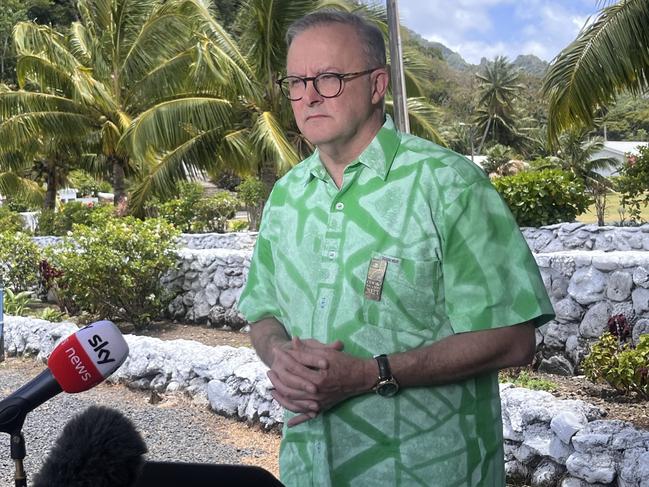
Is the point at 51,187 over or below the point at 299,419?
below

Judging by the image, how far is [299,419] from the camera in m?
1.84

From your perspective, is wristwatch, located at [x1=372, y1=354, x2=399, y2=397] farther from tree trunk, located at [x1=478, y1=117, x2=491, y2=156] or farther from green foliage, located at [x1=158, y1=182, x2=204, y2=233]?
tree trunk, located at [x1=478, y1=117, x2=491, y2=156]

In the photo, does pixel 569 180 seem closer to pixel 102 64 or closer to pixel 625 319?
pixel 625 319

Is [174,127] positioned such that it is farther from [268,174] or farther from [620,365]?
[620,365]

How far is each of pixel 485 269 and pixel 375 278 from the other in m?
0.23

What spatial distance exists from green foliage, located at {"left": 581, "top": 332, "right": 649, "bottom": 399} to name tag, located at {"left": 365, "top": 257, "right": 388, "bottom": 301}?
202 inches

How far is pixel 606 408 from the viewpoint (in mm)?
6391

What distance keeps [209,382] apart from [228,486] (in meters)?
5.85

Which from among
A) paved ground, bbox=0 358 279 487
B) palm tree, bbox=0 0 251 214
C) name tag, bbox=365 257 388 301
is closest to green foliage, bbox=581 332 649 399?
paved ground, bbox=0 358 279 487

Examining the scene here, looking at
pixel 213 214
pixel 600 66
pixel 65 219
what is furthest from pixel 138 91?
pixel 600 66

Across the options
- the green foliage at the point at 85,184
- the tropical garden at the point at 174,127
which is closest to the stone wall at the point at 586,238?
the tropical garden at the point at 174,127

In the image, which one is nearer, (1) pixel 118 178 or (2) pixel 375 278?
(2) pixel 375 278

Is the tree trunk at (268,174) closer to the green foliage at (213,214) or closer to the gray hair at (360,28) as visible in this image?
the green foliage at (213,214)

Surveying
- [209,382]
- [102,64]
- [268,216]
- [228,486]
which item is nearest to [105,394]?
[209,382]
